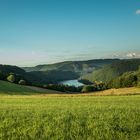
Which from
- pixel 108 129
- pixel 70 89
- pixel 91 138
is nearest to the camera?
pixel 91 138

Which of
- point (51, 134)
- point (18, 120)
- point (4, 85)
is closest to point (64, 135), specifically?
point (51, 134)

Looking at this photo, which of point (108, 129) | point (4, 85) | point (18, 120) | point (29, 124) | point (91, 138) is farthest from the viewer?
point (4, 85)

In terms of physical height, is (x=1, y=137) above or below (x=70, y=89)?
above

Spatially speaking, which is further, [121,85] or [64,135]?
[121,85]

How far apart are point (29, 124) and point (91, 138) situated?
4056mm

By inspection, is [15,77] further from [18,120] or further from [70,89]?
[18,120]

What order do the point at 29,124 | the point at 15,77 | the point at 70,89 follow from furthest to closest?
the point at 70,89 → the point at 15,77 → the point at 29,124

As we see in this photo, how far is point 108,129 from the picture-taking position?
13.2 metres

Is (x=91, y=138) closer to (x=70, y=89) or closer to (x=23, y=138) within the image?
(x=23, y=138)

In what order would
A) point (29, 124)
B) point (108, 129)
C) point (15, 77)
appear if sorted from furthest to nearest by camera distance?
1. point (15, 77)
2. point (29, 124)
3. point (108, 129)

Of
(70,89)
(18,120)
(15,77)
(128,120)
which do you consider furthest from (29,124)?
(70,89)

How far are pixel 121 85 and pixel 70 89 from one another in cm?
2557

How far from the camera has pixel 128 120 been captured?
15.5 meters

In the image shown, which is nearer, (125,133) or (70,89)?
(125,133)
